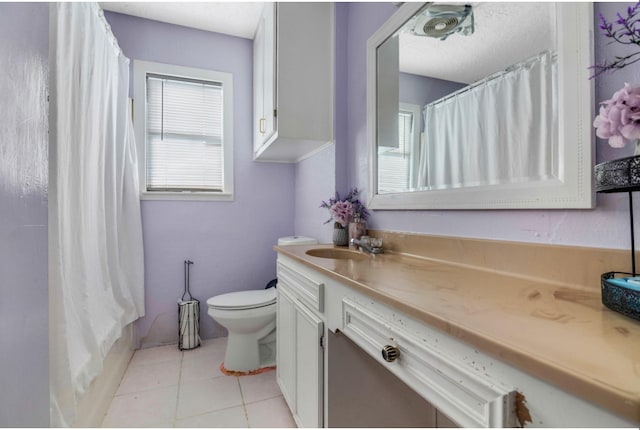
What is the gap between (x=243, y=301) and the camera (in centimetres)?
193

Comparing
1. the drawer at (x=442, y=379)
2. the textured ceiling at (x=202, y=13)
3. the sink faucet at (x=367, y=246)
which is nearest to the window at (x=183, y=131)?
the textured ceiling at (x=202, y=13)

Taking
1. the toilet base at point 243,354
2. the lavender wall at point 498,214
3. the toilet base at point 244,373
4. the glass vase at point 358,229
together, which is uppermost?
the lavender wall at point 498,214

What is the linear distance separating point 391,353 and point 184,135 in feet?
7.74

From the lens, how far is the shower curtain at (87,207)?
1068mm

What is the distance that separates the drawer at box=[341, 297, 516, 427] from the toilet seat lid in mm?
1222

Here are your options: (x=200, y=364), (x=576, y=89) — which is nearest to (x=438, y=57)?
(x=576, y=89)

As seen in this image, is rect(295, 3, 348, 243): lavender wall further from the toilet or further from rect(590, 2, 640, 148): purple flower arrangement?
rect(590, 2, 640, 148): purple flower arrangement

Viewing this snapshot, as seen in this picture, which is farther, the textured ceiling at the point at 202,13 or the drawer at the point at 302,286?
the textured ceiling at the point at 202,13

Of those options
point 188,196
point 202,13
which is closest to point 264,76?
point 202,13

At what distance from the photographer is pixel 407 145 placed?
1363 mm

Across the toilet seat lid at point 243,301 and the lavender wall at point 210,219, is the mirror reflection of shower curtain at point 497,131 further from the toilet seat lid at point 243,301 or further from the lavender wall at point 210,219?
the lavender wall at point 210,219

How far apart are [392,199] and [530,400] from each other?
1058mm

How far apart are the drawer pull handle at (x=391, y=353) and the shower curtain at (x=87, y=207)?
1.13 metres

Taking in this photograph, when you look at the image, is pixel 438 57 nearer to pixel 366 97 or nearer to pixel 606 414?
pixel 366 97
